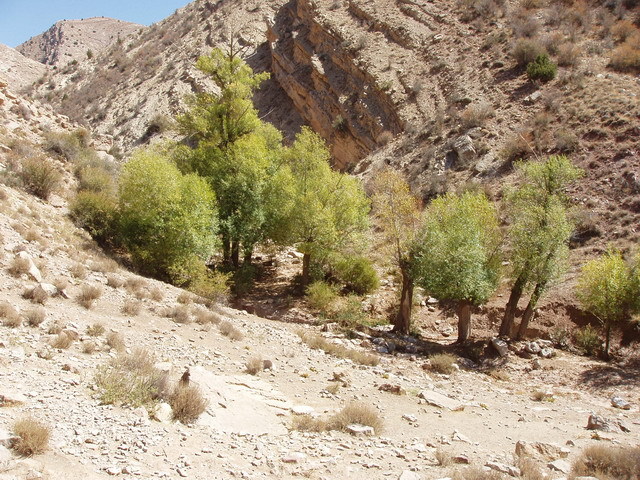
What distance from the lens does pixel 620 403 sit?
13.8 meters

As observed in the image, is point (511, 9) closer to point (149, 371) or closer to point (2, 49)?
point (149, 371)

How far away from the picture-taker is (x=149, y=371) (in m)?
8.49

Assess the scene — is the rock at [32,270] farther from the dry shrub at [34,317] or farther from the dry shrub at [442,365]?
the dry shrub at [442,365]

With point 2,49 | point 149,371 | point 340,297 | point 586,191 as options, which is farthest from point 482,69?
point 2,49

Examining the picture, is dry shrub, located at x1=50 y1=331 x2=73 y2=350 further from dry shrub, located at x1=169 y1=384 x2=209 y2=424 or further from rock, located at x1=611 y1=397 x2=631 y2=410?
rock, located at x1=611 y1=397 x2=631 y2=410

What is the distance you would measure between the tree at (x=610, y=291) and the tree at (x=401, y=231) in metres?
6.37

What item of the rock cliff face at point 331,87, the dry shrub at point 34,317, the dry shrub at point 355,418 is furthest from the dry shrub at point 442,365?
the rock cliff face at point 331,87

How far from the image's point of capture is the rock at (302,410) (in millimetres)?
9203

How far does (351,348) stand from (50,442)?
414 inches

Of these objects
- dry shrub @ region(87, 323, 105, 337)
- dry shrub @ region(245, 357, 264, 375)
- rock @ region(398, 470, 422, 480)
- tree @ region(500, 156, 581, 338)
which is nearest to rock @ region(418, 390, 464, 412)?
dry shrub @ region(245, 357, 264, 375)

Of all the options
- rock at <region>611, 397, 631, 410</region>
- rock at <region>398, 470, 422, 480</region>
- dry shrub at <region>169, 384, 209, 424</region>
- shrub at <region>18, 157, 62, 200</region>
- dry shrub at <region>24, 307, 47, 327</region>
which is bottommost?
rock at <region>398, 470, 422, 480</region>

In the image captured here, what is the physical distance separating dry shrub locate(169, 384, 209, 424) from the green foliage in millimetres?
11144

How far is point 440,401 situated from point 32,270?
10.2 m

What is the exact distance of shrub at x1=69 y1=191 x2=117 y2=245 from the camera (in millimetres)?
19344
